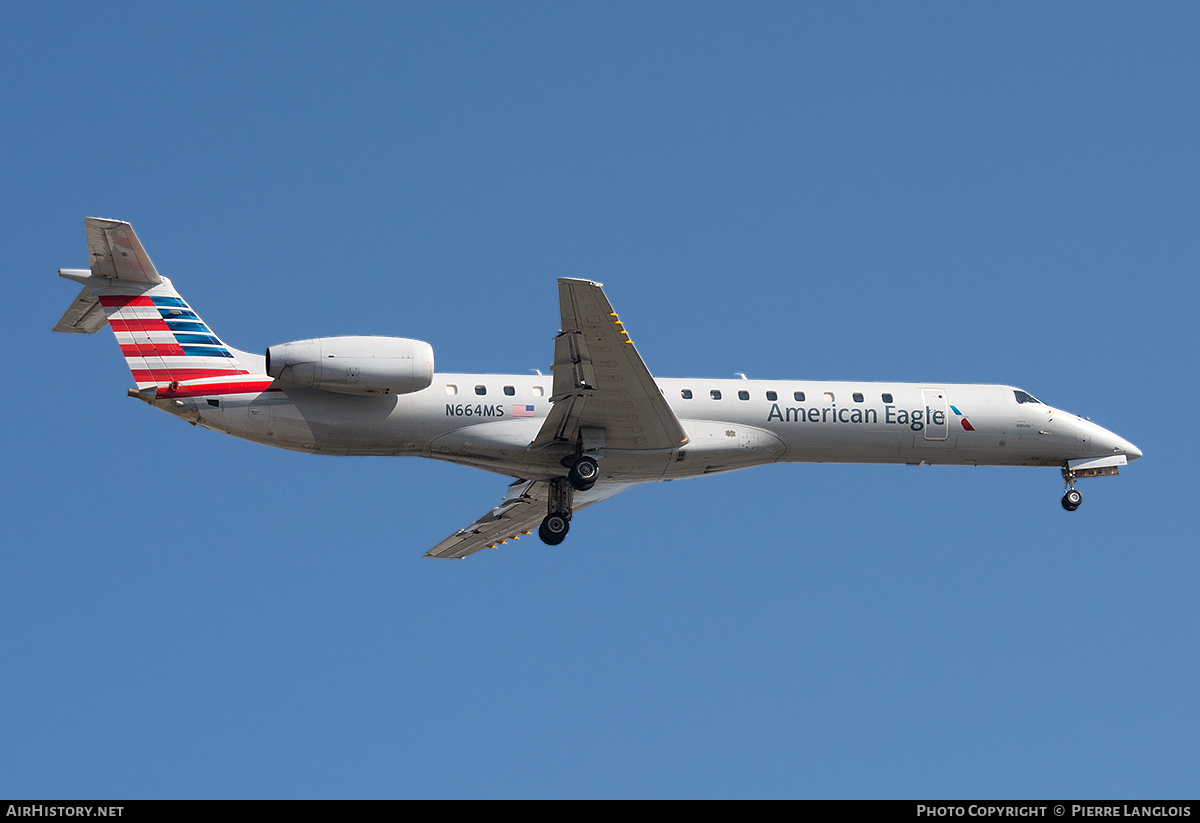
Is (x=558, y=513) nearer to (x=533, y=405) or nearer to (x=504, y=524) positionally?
(x=533, y=405)

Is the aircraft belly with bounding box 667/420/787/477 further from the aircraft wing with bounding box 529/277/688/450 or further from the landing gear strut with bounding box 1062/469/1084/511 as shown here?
the landing gear strut with bounding box 1062/469/1084/511

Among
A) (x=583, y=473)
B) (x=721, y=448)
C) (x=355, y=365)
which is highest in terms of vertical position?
(x=355, y=365)

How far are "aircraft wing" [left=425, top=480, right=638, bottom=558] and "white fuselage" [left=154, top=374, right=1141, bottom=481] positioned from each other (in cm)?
245

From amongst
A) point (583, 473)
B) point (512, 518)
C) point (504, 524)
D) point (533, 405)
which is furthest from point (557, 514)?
point (504, 524)

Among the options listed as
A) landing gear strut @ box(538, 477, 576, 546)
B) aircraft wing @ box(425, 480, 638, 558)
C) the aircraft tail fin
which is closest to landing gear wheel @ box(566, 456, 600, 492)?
landing gear strut @ box(538, 477, 576, 546)

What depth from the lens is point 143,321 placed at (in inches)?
974

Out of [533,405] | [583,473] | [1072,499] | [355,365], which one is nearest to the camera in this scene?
[355,365]

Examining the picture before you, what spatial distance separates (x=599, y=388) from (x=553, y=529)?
3.88 metres

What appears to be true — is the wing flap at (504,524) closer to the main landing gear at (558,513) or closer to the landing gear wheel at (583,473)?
the main landing gear at (558,513)

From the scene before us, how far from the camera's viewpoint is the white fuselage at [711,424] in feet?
81.7

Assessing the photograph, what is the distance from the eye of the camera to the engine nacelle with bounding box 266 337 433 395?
24.0 meters
